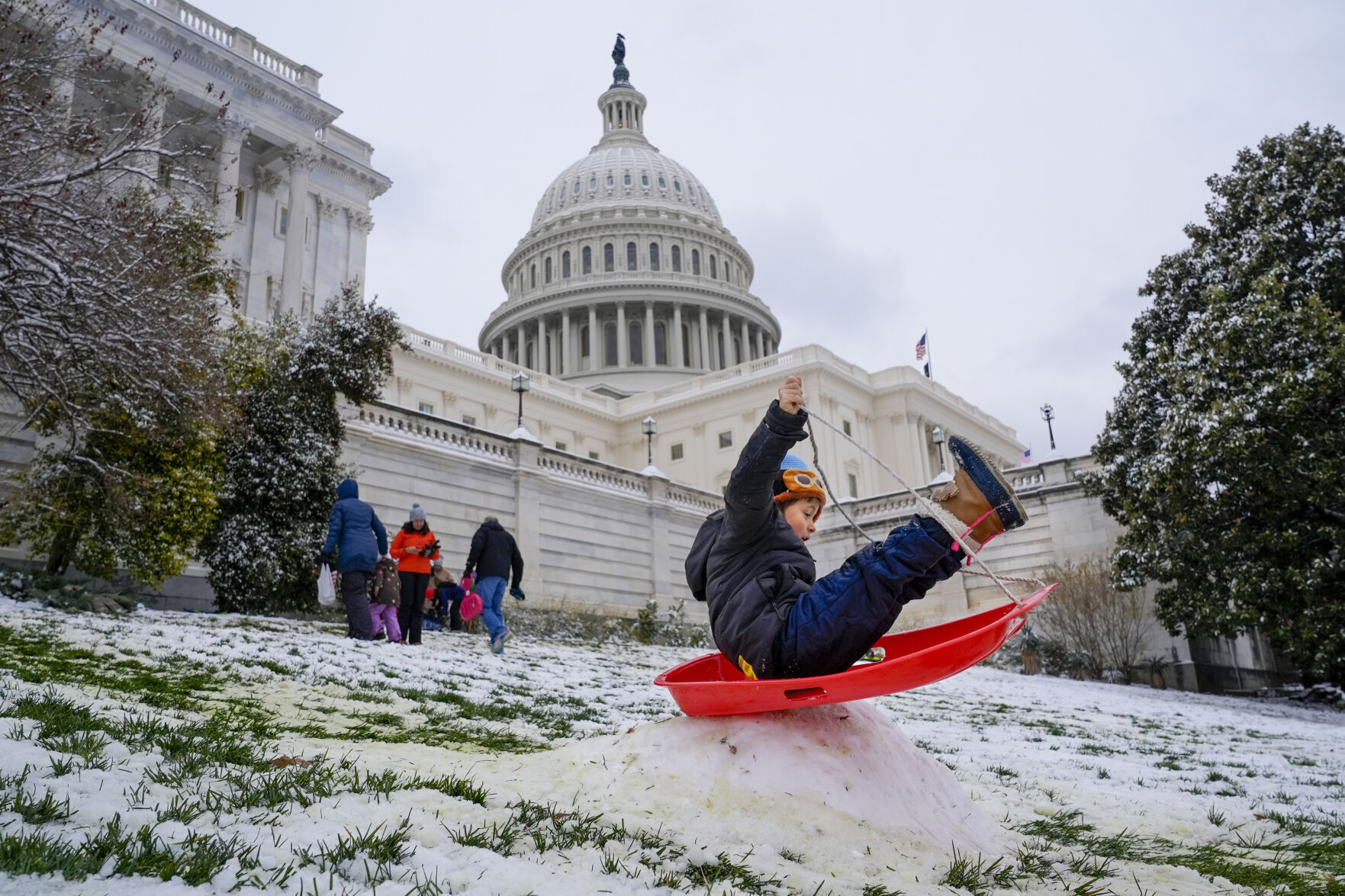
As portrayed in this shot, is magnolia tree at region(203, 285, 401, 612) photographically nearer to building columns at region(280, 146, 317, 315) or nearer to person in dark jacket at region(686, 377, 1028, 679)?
person in dark jacket at region(686, 377, 1028, 679)

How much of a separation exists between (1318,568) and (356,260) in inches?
1548

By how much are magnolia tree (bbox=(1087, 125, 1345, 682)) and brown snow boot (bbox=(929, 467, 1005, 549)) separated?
14.0 metres

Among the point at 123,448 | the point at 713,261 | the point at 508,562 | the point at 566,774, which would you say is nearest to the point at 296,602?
the point at 123,448

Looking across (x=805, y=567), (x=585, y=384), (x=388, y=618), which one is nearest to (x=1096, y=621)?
(x=388, y=618)

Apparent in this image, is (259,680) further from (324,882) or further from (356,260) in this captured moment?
(356,260)

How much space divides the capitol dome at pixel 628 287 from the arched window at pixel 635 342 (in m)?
0.11

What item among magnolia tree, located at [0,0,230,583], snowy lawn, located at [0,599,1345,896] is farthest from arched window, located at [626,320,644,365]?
snowy lawn, located at [0,599,1345,896]

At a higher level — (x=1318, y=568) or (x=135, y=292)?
(x=135, y=292)

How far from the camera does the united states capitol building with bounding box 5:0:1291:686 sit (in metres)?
24.0

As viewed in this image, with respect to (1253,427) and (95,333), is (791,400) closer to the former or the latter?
(95,333)

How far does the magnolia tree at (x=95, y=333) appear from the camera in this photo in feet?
33.8

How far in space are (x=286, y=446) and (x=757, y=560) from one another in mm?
14923

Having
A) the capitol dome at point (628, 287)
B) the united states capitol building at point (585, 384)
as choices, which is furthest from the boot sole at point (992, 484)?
the capitol dome at point (628, 287)

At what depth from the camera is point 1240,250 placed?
18.7 metres
